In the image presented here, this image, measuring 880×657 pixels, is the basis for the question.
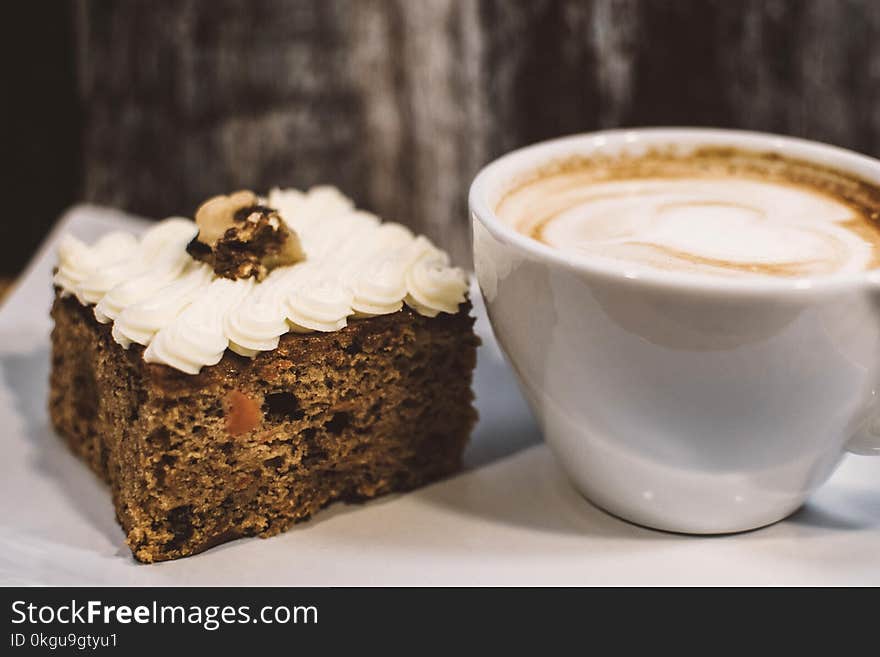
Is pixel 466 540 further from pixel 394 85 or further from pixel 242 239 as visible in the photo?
pixel 394 85

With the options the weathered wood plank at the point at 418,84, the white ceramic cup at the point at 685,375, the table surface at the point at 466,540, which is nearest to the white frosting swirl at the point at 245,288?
the white ceramic cup at the point at 685,375

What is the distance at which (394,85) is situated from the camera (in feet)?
7.72

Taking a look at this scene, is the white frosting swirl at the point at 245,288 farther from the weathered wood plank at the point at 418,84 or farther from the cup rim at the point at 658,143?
the weathered wood plank at the point at 418,84

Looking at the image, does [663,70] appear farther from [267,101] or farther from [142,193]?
[142,193]

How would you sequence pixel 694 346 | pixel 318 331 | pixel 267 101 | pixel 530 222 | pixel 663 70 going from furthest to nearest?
pixel 267 101 → pixel 663 70 → pixel 530 222 → pixel 318 331 → pixel 694 346

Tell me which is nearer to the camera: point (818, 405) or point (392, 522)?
point (818, 405)

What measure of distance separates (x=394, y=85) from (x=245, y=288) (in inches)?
42.3

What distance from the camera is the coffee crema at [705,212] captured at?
4.30ft

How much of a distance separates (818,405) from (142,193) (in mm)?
1686

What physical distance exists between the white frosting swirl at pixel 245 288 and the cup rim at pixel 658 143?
0.13 metres

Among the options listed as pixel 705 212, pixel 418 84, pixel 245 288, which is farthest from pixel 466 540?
pixel 418 84

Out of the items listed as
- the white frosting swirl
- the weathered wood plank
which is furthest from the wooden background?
the white frosting swirl
